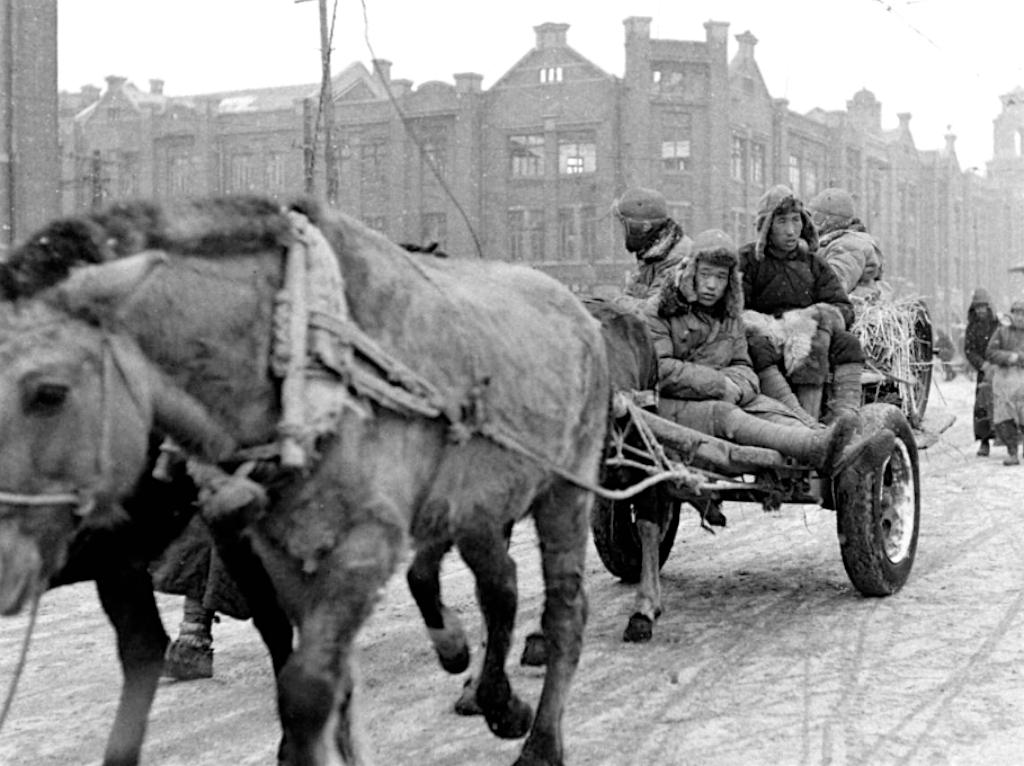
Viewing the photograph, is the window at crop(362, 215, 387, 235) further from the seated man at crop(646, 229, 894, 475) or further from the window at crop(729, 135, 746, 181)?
the seated man at crop(646, 229, 894, 475)

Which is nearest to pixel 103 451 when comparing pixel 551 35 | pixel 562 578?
pixel 562 578

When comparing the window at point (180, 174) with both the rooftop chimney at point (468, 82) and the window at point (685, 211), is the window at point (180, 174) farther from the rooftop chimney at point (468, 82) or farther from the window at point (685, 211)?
the window at point (685, 211)

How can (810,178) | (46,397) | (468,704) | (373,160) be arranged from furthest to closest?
(810,178) → (373,160) → (468,704) → (46,397)

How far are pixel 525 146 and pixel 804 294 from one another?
3897 cm

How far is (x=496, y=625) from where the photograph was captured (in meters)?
4.56

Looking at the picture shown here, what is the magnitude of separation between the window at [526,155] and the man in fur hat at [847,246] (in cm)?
3515

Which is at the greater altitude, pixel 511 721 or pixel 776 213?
pixel 776 213

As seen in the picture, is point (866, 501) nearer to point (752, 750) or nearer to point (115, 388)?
point (752, 750)

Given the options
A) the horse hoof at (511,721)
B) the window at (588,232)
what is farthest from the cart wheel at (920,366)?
the window at (588,232)

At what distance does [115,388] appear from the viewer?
2.81 metres

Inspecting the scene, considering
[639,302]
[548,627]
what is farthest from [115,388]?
[639,302]

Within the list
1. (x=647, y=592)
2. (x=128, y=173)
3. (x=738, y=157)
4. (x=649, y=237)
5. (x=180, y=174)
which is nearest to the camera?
(x=647, y=592)

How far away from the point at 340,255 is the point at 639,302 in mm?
3612

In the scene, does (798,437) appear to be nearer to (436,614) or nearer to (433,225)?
(436,614)
